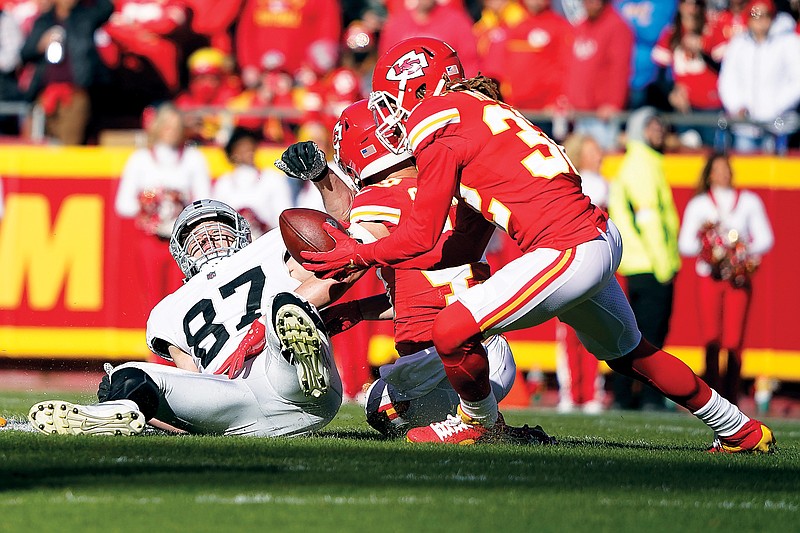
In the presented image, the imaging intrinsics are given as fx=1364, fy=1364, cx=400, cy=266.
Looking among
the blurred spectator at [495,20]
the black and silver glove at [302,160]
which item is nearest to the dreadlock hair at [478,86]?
the black and silver glove at [302,160]

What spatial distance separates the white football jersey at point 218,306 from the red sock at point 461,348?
1.01 m

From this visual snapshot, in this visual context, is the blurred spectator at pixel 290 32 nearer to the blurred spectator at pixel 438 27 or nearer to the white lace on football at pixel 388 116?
the blurred spectator at pixel 438 27

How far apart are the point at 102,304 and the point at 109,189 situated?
1.01 meters

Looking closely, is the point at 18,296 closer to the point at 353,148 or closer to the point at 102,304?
the point at 102,304

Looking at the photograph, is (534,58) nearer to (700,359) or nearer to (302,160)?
(700,359)

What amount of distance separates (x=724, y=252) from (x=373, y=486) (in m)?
6.73

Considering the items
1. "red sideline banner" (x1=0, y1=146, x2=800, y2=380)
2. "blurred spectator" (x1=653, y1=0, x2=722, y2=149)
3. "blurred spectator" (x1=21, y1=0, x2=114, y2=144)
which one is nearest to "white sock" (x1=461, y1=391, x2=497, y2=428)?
"red sideline banner" (x1=0, y1=146, x2=800, y2=380)

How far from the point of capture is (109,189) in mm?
11984

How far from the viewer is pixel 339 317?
19.9ft

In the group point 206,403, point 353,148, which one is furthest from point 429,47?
point 206,403

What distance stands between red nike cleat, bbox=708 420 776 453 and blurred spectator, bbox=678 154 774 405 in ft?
15.9

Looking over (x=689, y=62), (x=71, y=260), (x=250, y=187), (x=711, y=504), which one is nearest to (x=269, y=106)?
(x=250, y=187)

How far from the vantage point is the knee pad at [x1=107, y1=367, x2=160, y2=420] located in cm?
534

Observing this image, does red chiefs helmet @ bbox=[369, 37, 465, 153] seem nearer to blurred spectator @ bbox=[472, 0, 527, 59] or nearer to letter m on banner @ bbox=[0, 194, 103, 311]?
blurred spectator @ bbox=[472, 0, 527, 59]
